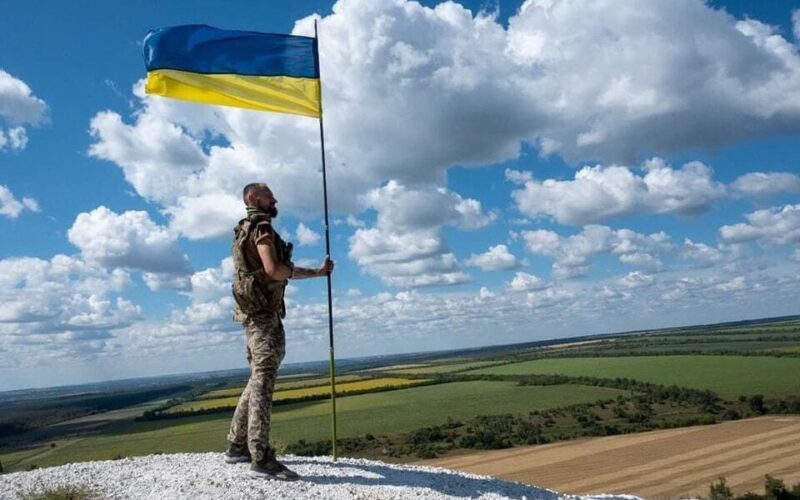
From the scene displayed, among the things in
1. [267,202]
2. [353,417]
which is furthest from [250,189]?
[353,417]

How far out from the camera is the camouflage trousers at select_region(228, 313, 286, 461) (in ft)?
28.4

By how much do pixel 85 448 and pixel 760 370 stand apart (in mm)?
85808

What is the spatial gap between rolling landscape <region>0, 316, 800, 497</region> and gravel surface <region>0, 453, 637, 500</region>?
94.5 inches

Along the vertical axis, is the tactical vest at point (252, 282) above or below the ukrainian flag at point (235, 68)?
below

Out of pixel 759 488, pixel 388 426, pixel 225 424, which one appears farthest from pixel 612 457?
pixel 225 424

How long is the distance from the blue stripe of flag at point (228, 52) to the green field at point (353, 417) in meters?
37.6

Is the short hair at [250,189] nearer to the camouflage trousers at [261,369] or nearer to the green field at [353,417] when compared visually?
the camouflage trousers at [261,369]

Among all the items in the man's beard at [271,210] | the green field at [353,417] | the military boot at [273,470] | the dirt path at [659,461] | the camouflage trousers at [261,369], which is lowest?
the dirt path at [659,461]

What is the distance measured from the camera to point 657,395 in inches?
3189

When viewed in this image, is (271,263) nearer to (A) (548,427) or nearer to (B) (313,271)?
(B) (313,271)

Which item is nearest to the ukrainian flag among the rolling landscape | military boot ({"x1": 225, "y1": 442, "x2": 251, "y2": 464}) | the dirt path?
military boot ({"x1": 225, "y1": 442, "x2": 251, "y2": 464})

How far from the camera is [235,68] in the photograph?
35.4 feet

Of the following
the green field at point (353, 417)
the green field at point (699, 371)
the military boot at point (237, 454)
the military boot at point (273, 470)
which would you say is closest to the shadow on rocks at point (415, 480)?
the military boot at point (273, 470)

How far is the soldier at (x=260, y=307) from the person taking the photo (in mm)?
8656
